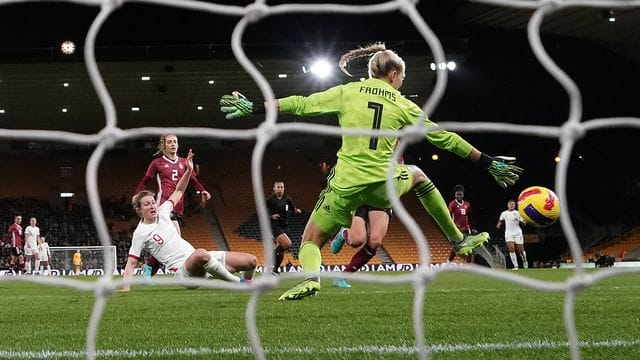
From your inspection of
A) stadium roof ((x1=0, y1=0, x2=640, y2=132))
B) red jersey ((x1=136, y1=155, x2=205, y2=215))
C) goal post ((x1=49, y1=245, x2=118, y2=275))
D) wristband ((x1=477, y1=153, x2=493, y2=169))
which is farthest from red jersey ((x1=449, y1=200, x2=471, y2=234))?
wristband ((x1=477, y1=153, x2=493, y2=169))

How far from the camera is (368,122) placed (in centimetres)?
490

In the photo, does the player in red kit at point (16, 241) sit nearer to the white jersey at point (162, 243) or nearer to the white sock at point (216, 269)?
the white jersey at point (162, 243)

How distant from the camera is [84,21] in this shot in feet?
61.7

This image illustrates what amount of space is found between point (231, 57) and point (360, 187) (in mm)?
15086

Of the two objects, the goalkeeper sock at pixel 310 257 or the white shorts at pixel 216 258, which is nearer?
the goalkeeper sock at pixel 310 257

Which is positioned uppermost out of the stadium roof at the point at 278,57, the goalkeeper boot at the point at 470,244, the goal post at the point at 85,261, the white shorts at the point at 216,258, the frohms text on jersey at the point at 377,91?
the stadium roof at the point at 278,57

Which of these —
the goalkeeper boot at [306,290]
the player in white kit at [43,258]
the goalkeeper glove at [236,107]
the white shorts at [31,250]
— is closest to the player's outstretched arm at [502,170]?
the goalkeeper boot at [306,290]

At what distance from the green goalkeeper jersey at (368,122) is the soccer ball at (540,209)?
101 inches

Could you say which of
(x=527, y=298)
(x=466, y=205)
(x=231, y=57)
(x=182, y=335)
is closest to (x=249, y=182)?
(x=231, y=57)

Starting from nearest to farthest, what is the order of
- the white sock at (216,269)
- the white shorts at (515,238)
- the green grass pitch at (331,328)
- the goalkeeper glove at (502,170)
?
the green grass pitch at (331,328), the goalkeeper glove at (502,170), the white sock at (216,269), the white shorts at (515,238)

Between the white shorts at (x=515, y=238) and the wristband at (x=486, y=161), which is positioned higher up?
the wristband at (x=486, y=161)

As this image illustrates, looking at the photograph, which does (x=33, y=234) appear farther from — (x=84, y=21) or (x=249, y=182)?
(x=249, y=182)

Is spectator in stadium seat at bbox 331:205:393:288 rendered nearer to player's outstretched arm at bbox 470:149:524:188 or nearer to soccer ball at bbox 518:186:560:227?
player's outstretched arm at bbox 470:149:524:188

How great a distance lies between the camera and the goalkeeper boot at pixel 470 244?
227 inches
